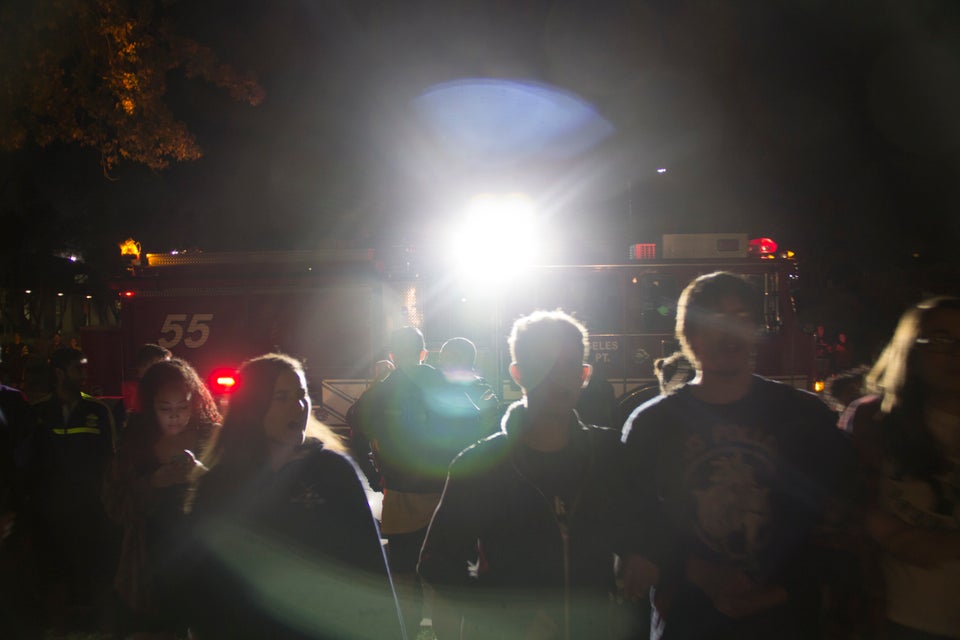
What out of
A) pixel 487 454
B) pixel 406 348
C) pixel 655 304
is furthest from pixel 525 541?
pixel 655 304

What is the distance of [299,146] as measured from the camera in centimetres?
1728

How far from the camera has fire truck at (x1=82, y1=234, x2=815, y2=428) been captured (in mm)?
8812

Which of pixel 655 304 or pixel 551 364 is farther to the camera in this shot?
pixel 655 304

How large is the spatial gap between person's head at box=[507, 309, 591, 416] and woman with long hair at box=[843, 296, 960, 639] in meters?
1.05

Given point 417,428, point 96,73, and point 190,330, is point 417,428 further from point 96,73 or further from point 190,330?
point 96,73

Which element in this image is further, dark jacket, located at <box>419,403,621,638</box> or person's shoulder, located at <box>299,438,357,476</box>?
person's shoulder, located at <box>299,438,357,476</box>

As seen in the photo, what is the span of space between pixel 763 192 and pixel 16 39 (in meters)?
22.3

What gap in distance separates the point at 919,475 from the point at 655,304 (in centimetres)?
654

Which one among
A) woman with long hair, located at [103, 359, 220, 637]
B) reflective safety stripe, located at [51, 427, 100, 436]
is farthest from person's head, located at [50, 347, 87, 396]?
woman with long hair, located at [103, 359, 220, 637]

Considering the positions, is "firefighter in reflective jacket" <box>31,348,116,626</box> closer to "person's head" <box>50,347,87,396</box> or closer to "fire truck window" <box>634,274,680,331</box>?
"person's head" <box>50,347,87,396</box>

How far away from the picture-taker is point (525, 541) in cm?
238

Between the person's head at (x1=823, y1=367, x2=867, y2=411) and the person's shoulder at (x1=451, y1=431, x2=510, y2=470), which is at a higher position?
the person's shoulder at (x1=451, y1=431, x2=510, y2=470)

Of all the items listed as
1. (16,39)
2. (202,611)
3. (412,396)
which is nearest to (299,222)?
(16,39)

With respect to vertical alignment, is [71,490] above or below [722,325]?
below
